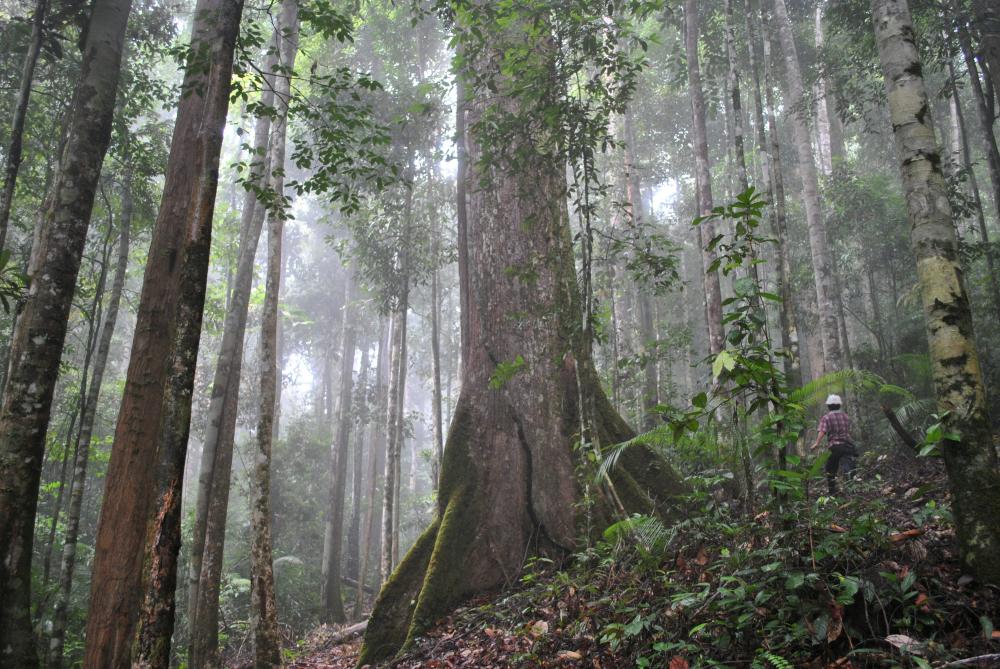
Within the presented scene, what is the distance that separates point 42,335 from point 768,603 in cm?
592

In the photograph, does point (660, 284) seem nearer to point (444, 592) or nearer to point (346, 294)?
point (444, 592)

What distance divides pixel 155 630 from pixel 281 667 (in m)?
4.56

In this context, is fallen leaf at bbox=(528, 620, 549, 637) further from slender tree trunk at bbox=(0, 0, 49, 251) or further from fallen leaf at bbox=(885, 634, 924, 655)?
slender tree trunk at bbox=(0, 0, 49, 251)

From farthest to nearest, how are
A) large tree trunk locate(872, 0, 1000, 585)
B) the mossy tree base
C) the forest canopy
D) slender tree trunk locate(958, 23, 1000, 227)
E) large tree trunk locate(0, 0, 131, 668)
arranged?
slender tree trunk locate(958, 23, 1000, 227) < the mossy tree base < large tree trunk locate(0, 0, 131, 668) < the forest canopy < large tree trunk locate(872, 0, 1000, 585)

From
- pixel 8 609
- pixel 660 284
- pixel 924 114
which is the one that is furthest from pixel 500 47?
pixel 8 609

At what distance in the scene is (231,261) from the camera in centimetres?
1756

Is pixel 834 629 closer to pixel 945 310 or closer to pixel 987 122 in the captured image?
pixel 945 310

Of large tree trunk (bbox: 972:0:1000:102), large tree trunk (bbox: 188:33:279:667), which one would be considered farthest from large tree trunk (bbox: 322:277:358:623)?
large tree trunk (bbox: 972:0:1000:102)

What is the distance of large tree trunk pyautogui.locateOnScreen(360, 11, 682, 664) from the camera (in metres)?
6.58

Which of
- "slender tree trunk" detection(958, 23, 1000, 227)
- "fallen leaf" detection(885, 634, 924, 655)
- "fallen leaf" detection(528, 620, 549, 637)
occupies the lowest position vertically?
"fallen leaf" detection(528, 620, 549, 637)

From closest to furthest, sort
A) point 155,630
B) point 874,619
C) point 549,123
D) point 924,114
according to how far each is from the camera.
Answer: point 874,619
point 155,630
point 924,114
point 549,123

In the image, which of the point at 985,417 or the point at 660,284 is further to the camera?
the point at 660,284

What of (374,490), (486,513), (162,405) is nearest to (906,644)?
(162,405)

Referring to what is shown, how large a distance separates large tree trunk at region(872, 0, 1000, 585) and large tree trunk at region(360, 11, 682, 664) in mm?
3015
